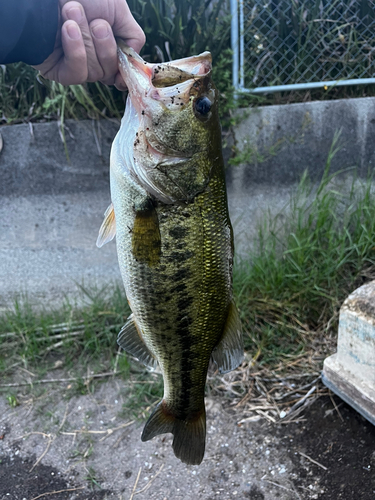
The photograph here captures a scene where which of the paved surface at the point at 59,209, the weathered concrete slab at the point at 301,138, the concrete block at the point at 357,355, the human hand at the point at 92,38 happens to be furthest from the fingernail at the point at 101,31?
the weathered concrete slab at the point at 301,138

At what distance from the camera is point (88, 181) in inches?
148

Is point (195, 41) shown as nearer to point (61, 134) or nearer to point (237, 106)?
point (237, 106)

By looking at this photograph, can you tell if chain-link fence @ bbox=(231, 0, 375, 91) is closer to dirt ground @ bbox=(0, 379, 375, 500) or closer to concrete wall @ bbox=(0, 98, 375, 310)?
concrete wall @ bbox=(0, 98, 375, 310)

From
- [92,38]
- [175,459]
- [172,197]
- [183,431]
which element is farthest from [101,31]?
[175,459]

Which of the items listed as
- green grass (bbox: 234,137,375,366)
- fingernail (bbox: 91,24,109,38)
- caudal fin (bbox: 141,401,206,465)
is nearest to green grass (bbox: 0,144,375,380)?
Answer: green grass (bbox: 234,137,375,366)

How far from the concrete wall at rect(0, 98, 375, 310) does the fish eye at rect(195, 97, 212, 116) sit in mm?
2376

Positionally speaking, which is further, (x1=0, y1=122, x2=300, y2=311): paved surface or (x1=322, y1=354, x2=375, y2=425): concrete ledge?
(x1=0, y1=122, x2=300, y2=311): paved surface

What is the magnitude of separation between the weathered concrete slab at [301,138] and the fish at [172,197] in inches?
94.7

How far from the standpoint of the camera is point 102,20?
4.71 ft

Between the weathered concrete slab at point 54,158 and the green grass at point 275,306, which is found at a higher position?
the weathered concrete slab at point 54,158

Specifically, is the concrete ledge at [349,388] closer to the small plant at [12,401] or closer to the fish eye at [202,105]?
the fish eye at [202,105]

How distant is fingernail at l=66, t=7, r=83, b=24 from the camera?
141 centimetres

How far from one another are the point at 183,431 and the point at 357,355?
58.9 inches

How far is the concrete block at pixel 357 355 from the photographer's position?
99.4 inches
